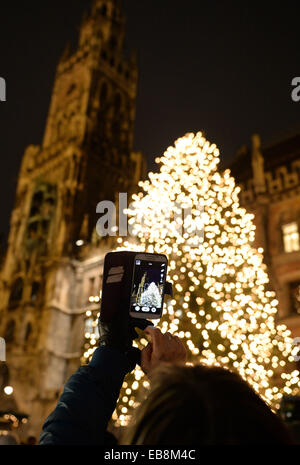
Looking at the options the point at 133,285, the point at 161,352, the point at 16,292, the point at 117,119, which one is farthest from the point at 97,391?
the point at 117,119

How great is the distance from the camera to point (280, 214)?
2259 cm

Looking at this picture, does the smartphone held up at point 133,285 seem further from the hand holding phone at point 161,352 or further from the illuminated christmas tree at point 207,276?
the illuminated christmas tree at point 207,276

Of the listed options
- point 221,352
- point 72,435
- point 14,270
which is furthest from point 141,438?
point 14,270

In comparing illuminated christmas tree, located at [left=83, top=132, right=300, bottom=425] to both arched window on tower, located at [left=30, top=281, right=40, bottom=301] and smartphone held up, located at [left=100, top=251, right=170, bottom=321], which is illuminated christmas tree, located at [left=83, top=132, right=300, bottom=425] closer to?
smartphone held up, located at [left=100, top=251, right=170, bottom=321]

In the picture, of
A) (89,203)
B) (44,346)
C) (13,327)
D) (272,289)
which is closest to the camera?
(272,289)

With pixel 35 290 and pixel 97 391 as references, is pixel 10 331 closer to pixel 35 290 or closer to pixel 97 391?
pixel 35 290

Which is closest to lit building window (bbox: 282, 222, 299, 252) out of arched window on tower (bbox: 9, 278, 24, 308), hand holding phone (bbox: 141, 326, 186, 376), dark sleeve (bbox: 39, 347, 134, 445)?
hand holding phone (bbox: 141, 326, 186, 376)

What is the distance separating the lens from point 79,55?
4828cm

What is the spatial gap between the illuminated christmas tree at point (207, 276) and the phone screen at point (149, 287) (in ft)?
36.8

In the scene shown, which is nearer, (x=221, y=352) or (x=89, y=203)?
(x=221, y=352)

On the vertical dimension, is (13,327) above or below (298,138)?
below

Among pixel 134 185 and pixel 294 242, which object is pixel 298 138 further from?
pixel 134 185

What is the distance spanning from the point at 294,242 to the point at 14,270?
25.1 m

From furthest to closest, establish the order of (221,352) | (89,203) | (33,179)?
(33,179)
(89,203)
(221,352)
